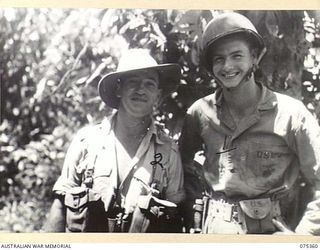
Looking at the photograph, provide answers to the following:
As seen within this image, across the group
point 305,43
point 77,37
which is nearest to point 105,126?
point 77,37

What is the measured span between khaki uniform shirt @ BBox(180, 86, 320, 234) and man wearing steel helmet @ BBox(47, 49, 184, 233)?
2.8 inches

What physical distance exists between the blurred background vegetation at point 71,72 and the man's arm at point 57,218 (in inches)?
0.7

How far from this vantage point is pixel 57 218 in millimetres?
1160

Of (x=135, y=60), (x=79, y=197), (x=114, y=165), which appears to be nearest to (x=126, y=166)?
(x=114, y=165)

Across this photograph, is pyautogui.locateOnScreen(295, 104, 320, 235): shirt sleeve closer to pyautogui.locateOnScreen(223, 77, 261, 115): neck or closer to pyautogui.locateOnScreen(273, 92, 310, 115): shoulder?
pyautogui.locateOnScreen(273, 92, 310, 115): shoulder

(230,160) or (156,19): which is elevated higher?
(156,19)

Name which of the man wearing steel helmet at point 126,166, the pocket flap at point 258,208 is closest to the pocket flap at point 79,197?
the man wearing steel helmet at point 126,166

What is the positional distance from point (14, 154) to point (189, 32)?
1.67 ft

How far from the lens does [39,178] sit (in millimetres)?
1166

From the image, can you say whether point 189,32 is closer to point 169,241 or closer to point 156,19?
point 156,19

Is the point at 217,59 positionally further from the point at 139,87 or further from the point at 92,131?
the point at 92,131

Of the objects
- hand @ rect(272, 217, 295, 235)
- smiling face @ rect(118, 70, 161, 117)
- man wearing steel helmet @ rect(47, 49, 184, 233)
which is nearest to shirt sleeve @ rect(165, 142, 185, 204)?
man wearing steel helmet @ rect(47, 49, 184, 233)

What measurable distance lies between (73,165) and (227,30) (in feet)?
1.59

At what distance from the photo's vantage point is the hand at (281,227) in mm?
1157
